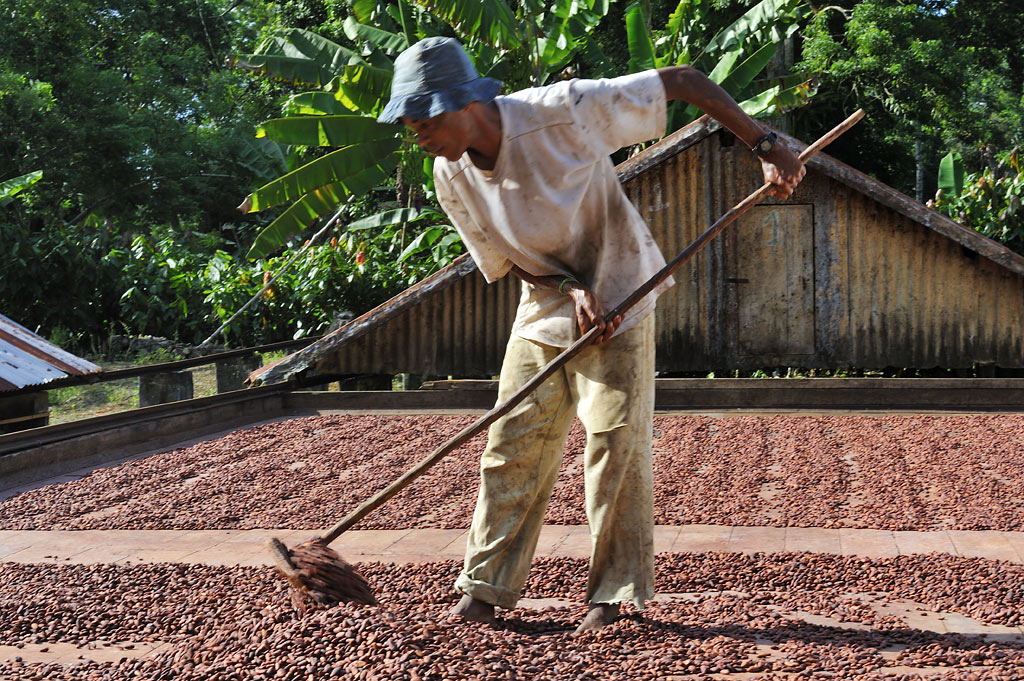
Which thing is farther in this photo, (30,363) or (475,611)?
(30,363)

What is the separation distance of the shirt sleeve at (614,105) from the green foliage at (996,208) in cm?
1061

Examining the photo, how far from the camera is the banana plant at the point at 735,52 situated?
465 inches

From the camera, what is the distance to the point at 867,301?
1041 centimetres

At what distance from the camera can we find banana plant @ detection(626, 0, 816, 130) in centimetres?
1180

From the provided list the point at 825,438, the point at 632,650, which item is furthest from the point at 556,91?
the point at 825,438

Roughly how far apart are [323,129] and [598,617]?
8.56 m

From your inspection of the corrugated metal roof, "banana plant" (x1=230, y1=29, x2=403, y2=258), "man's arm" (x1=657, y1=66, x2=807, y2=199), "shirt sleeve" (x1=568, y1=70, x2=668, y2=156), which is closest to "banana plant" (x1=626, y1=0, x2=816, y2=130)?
"banana plant" (x1=230, y1=29, x2=403, y2=258)

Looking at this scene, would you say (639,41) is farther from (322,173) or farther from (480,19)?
(322,173)

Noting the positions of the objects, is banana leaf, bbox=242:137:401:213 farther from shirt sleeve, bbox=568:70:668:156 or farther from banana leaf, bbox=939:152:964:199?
shirt sleeve, bbox=568:70:668:156

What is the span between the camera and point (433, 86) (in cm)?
289

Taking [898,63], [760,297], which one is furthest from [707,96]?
[898,63]

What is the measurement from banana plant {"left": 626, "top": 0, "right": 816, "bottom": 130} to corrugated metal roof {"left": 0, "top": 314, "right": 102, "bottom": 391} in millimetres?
6864

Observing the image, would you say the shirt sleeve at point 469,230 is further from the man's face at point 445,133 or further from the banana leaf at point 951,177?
the banana leaf at point 951,177

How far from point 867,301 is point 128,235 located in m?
23.4
